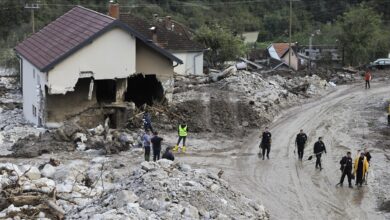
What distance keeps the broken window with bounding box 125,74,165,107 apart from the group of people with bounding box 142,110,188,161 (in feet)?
10.1

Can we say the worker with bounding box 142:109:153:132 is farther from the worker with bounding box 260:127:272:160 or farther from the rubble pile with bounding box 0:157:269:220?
the rubble pile with bounding box 0:157:269:220

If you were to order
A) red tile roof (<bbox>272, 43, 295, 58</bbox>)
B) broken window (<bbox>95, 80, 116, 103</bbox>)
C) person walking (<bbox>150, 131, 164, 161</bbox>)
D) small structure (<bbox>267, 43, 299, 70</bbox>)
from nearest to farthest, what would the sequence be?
1. person walking (<bbox>150, 131, 164, 161</bbox>)
2. broken window (<bbox>95, 80, 116, 103</bbox>)
3. small structure (<bbox>267, 43, 299, 70</bbox>)
4. red tile roof (<bbox>272, 43, 295, 58</bbox>)

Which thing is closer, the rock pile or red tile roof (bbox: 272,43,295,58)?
the rock pile

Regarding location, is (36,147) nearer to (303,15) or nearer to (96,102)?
(96,102)

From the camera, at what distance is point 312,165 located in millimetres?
27406

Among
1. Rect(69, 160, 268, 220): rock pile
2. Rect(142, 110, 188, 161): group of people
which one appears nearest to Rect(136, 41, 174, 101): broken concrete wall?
Rect(142, 110, 188, 161): group of people

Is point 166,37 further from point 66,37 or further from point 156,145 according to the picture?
point 156,145

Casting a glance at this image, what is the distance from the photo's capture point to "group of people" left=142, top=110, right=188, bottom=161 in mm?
25478

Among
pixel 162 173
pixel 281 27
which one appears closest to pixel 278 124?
pixel 162 173

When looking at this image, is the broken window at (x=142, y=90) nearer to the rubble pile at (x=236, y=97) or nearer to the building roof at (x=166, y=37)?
the rubble pile at (x=236, y=97)

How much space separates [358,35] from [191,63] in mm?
15144

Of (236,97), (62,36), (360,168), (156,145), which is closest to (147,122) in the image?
(156,145)

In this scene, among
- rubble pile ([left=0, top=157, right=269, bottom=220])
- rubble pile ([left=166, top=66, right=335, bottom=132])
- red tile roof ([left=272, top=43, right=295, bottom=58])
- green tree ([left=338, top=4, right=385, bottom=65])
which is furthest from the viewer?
red tile roof ([left=272, top=43, right=295, bottom=58])

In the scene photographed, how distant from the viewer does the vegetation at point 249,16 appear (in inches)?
2789
